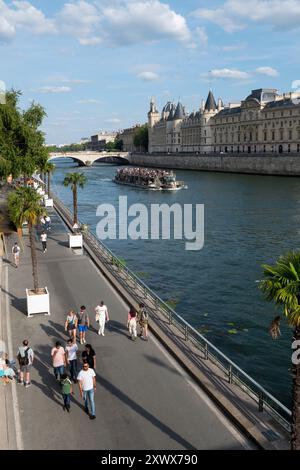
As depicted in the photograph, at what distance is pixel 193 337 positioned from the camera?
15078 millimetres

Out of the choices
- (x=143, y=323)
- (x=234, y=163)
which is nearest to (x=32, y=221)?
(x=143, y=323)

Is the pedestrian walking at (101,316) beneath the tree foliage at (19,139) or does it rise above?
beneath

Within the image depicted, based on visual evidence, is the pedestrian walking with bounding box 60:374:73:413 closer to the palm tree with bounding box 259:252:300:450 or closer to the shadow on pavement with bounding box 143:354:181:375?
the shadow on pavement with bounding box 143:354:181:375

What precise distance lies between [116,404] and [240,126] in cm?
12805

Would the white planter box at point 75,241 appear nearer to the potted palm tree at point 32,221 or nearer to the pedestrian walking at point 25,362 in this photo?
the potted palm tree at point 32,221

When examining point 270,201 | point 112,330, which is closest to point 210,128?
point 270,201

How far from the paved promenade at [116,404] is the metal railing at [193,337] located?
3.25 feet

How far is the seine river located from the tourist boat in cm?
2264

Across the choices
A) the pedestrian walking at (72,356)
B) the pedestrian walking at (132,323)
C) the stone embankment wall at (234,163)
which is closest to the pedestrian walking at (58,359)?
the pedestrian walking at (72,356)

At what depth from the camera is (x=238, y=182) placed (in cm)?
8794

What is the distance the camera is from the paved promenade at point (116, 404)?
31.2ft

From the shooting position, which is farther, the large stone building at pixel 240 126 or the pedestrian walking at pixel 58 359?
the large stone building at pixel 240 126

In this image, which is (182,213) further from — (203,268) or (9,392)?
(9,392)

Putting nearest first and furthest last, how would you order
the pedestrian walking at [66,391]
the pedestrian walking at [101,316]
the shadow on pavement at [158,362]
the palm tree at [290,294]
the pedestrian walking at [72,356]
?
the palm tree at [290,294]
the pedestrian walking at [66,391]
the pedestrian walking at [72,356]
the shadow on pavement at [158,362]
the pedestrian walking at [101,316]
